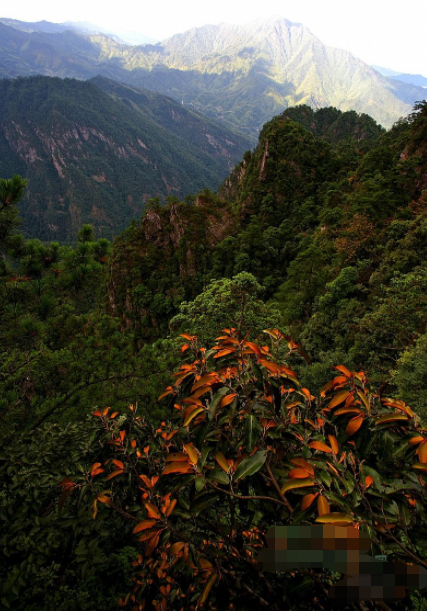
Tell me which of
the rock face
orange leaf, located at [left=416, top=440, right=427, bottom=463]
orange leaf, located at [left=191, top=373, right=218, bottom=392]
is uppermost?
orange leaf, located at [left=416, top=440, right=427, bottom=463]

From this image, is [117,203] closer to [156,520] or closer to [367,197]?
[367,197]

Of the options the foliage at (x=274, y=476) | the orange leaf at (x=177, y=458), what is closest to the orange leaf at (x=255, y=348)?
the foliage at (x=274, y=476)

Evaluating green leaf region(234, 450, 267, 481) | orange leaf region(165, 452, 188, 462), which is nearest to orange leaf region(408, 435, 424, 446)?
green leaf region(234, 450, 267, 481)

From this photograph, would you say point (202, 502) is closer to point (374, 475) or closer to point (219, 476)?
point (219, 476)

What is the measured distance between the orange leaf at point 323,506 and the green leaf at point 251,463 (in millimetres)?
296

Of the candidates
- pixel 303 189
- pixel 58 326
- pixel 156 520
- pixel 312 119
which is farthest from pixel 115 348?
pixel 312 119

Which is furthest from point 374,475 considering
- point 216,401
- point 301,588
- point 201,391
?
point 201,391

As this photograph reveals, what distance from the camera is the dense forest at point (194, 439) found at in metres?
1.56

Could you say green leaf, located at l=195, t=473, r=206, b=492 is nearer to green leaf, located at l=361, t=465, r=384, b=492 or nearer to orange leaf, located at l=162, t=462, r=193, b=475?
orange leaf, located at l=162, t=462, r=193, b=475

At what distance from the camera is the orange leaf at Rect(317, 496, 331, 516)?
1.30 metres

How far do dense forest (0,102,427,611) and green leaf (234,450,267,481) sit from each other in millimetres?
11

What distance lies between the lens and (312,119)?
82.9 meters

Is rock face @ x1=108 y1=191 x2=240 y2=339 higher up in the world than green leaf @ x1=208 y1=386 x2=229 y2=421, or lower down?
lower down

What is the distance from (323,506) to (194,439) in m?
0.84
